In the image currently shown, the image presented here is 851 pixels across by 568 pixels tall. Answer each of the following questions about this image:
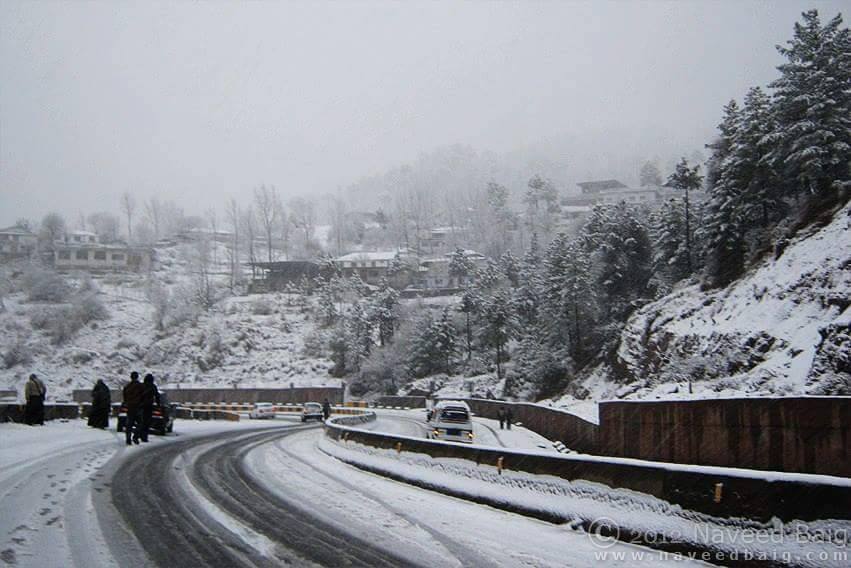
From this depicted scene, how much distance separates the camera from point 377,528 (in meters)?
8.68

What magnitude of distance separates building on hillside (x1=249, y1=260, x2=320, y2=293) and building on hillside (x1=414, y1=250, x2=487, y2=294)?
20.1 m

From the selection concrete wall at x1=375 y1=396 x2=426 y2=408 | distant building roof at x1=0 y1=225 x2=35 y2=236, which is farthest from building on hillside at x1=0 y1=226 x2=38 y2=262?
concrete wall at x1=375 y1=396 x2=426 y2=408

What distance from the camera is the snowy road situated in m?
7.07

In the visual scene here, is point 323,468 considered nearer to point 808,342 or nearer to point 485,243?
point 808,342

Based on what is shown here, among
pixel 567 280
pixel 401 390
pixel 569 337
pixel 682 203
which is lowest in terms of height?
pixel 401 390

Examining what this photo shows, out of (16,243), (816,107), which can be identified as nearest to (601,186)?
(816,107)

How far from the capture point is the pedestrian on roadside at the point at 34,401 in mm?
22344

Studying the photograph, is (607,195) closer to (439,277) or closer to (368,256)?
(439,277)

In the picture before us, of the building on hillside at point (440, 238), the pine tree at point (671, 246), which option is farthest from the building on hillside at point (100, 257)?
the pine tree at point (671, 246)

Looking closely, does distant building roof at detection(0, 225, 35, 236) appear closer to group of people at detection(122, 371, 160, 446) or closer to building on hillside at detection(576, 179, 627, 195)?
building on hillside at detection(576, 179, 627, 195)

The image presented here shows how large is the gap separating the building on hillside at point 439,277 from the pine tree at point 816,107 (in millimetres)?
68424

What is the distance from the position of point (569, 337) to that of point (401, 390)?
2381 cm

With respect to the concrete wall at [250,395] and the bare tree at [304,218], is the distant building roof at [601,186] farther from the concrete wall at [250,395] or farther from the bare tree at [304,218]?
the concrete wall at [250,395]

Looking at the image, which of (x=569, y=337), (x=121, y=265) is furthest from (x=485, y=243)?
(x=569, y=337)
